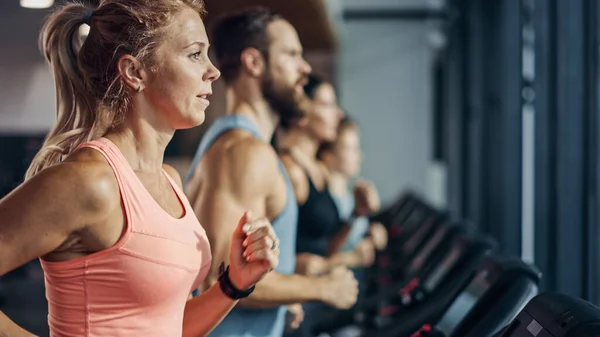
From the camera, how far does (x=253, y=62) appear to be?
2.48m

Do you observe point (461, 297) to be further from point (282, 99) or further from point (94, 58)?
point (94, 58)

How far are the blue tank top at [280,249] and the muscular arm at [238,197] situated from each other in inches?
2.1

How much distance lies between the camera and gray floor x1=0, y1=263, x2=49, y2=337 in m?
2.20

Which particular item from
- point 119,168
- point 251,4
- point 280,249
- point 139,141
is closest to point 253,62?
point 280,249

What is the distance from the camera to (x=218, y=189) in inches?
89.5

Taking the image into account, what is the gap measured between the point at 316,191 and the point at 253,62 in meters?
1.14

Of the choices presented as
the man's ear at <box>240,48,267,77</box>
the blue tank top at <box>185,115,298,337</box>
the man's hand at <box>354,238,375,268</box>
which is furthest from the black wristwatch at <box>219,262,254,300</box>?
the man's hand at <box>354,238,375,268</box>

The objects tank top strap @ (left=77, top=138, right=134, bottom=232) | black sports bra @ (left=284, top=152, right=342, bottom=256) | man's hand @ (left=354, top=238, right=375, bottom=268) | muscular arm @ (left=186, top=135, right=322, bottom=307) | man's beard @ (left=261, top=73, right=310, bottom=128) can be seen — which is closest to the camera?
tank top strap @ (left=77, top=138, right=134, bottom=232)

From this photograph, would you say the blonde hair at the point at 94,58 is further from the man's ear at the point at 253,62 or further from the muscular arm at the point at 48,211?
the man's ear at the point at 253,62

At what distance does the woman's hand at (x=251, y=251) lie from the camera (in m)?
1.68

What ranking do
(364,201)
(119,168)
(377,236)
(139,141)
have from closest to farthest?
(119,168) → (139,141) → (364,201) → (377,236)

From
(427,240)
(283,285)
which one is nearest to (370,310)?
(427,240)

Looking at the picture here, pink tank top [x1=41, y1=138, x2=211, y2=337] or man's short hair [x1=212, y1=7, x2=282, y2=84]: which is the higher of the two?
man's short hair [x1=212, y1=7, x2=282, y2=84]

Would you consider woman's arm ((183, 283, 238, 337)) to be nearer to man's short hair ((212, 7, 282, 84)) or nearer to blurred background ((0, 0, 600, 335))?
blurred background ((0, 0, 600, 335))
